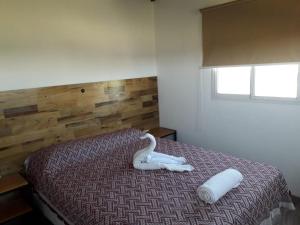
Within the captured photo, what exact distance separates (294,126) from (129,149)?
172cm

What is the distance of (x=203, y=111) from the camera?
127 inches

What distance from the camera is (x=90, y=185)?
6.41 feet

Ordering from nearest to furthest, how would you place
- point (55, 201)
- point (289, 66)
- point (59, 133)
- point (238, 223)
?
point (238, 223) < point (55, 201) < point (289, 66) < point (59, 133)

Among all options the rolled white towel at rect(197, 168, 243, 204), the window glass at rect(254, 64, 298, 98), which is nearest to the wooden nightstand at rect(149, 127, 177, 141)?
the window glass at rect(254, 64, 298, 98)

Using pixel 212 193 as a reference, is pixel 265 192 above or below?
below

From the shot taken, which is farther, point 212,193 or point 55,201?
point 55,201

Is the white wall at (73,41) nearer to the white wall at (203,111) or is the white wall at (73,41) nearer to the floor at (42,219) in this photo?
the white wall at (203,111)

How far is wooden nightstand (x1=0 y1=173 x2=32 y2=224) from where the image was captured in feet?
6.91

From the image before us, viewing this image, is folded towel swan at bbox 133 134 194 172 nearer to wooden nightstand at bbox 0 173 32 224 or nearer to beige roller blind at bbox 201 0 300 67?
wooden nightstand at bbox 0 173 32 224

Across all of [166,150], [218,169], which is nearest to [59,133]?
[166,150]

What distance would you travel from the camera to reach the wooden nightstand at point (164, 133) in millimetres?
3392

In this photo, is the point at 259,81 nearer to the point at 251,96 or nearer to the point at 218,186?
the point at 251,96

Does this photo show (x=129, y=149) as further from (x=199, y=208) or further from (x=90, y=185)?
(x=199, y=208)

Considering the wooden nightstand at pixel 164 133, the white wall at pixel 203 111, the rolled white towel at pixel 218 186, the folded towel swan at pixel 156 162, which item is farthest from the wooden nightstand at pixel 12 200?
the white wall at pixel 203 111
